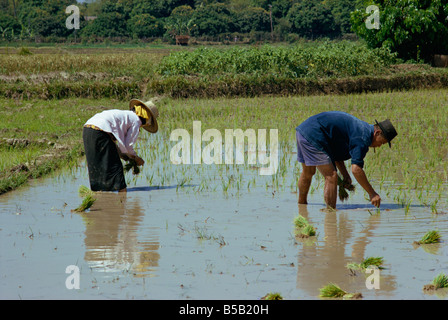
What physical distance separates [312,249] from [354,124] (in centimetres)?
129

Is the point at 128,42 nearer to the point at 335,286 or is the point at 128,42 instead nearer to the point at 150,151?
the point at 150,151

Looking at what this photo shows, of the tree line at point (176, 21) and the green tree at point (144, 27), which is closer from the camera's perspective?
the tree line at point (176, 21)

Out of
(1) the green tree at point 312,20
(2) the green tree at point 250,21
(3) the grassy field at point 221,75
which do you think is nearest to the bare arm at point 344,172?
(3) the grassy field at point 221,75

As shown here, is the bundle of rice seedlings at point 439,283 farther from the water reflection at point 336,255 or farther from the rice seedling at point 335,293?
the rice seedling at point 335,293

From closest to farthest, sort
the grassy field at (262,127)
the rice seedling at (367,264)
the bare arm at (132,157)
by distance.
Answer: the rice seedling at (367,264)
the bare arm at (132,157)
the grassy field at (262,127)

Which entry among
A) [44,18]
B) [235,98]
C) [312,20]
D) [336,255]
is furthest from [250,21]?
[336,255]

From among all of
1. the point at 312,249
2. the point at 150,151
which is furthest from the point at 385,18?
the point at 312,249

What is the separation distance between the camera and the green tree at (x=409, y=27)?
2011cm

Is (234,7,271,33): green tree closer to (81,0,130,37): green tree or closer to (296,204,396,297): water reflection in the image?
(81,0,130,37): green tree

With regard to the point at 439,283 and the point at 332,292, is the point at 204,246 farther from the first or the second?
the point at 439,283

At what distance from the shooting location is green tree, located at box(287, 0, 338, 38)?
240 ft

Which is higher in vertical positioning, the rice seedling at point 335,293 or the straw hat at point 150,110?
the straw hat at point 150,110

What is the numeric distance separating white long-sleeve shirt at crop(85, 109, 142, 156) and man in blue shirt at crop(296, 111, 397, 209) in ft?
5.56

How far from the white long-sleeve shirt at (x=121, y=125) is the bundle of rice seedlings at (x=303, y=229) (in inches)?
79.5
